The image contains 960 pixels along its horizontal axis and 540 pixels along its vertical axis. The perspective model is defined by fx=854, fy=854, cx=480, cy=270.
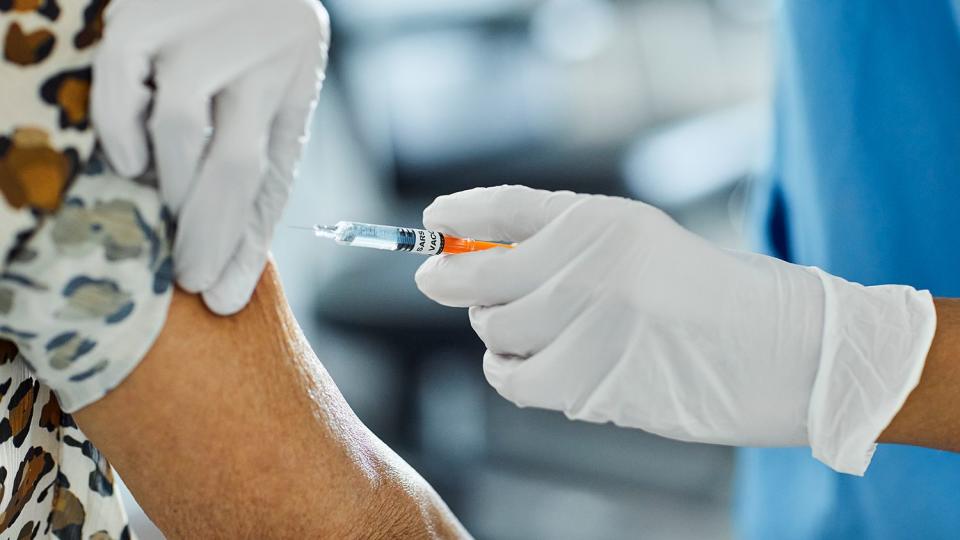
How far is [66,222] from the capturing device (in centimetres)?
72

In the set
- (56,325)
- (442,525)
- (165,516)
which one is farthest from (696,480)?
(56,325)

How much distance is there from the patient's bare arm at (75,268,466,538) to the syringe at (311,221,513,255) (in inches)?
3.7

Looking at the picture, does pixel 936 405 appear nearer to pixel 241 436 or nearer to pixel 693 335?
pixel 693 335

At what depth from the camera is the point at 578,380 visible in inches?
38.2

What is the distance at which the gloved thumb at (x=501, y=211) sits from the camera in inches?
40.0

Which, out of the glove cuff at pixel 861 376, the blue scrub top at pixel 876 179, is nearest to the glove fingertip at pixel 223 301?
the glove cuff at pixel 861 376

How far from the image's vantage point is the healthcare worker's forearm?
0.95 meters

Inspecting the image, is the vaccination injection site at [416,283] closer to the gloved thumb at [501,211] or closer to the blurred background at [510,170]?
the gloved thumb at [501,211]

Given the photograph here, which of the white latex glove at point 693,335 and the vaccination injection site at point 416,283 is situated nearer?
the vaccination injection site at point 416,283

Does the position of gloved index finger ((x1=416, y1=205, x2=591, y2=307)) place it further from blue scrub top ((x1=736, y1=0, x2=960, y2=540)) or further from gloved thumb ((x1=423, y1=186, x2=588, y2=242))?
blue scrub top ((x1=736, y1=0, x2=960, y2=540))

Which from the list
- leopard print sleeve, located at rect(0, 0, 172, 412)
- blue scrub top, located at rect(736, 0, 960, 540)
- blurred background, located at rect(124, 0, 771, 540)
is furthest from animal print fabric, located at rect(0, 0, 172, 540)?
blurred background, located at rect(124, 0, 771, 540)

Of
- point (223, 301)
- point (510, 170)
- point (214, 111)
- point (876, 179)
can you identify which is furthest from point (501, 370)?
point (510, 170)

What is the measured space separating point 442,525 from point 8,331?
0.56 meters

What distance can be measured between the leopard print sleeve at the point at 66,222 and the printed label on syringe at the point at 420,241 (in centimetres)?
28
